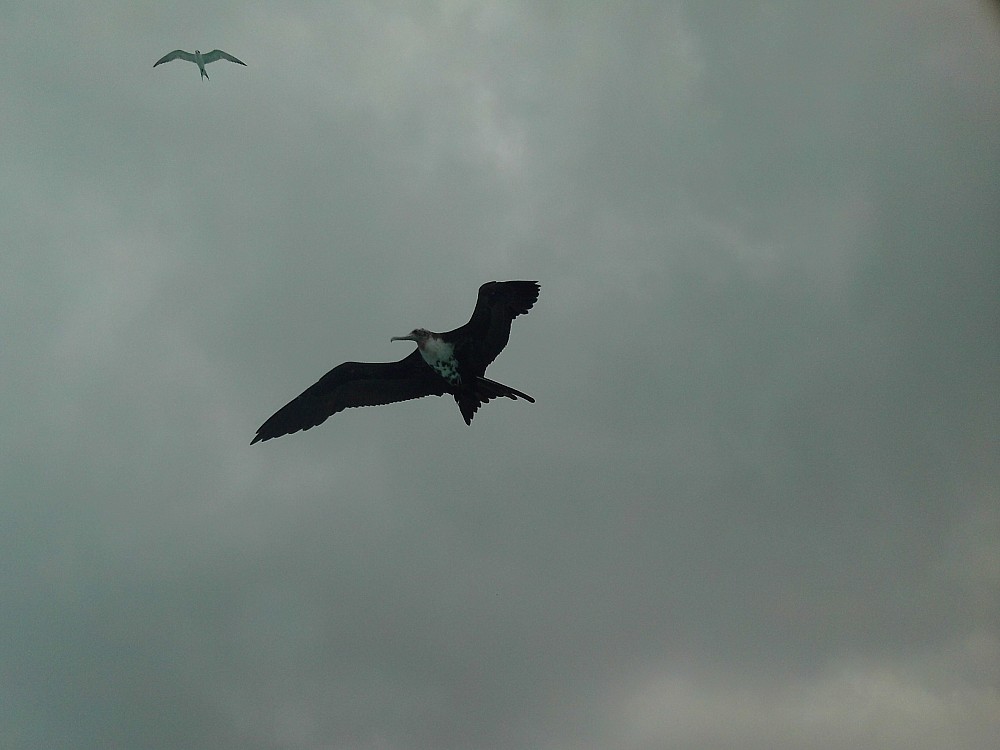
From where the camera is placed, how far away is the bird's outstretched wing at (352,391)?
2370 cm

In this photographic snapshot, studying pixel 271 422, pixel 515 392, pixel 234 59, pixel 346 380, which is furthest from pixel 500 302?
pixel 234 59

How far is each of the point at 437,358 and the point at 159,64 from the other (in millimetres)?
12685

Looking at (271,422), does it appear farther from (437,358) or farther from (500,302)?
(500,302)

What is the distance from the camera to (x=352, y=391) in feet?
78.9

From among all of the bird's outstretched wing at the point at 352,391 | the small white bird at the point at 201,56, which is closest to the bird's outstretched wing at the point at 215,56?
the small white bird at the point at 201,56

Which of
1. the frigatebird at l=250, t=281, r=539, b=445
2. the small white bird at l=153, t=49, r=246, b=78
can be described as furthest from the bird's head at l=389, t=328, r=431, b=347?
the small white bird at l=153, t=49, r=246, b=78

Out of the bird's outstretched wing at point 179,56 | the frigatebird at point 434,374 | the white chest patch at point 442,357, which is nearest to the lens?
the frigatebird at point 434,374

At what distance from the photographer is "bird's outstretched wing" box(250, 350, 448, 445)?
2370 centimetres

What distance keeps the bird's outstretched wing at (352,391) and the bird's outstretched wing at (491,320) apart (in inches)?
65.7

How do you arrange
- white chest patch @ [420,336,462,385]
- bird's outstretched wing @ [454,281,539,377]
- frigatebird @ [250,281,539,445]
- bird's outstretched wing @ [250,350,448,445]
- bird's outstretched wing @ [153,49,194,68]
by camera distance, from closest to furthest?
bird's outstretched wing @ [454,281,539,377], frigatebird @ [250,281,539,445], white chest patch @ [420,336,462,385], bird's outstretched wing @ [250,350,448,445], bird's outstretched wing @ [153,49,194,68]

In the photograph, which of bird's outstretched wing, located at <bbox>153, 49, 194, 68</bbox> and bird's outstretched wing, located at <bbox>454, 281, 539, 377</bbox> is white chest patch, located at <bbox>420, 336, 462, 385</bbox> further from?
bird's outstretched wing, located at <bbox>153, 49, 194, 68</bbox>

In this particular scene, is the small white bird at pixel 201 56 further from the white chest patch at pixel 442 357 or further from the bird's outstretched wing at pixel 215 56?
the white chest patch at pixel 442 357

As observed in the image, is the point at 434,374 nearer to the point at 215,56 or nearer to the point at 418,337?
the point at 418,337

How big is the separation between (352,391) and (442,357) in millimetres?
2838
